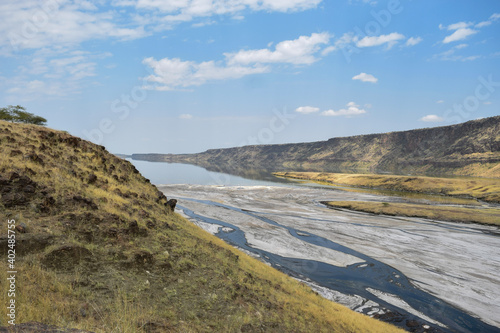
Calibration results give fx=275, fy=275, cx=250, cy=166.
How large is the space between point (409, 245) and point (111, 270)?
38.6m

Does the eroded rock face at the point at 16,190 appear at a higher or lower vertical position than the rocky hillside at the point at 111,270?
higher

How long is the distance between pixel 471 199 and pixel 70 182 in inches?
3855

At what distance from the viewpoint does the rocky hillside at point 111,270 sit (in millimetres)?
8719

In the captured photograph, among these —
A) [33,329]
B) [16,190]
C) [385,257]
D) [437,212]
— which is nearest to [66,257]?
[16,190]

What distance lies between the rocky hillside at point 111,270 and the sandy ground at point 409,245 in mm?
12837

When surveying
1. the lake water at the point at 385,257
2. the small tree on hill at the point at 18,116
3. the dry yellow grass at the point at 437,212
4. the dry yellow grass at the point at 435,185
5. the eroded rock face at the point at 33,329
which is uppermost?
the small tree on hill at the point at 18,116

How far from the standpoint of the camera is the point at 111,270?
11.5 metres

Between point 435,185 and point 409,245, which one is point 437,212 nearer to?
point 409,245

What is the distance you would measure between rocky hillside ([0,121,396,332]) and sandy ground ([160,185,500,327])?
505 inches

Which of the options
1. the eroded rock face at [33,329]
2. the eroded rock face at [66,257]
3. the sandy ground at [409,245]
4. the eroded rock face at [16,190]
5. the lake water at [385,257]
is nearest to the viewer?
the eroded rock face at [33,329]

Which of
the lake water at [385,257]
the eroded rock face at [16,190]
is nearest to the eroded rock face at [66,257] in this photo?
the eroded rock face at [16,190]

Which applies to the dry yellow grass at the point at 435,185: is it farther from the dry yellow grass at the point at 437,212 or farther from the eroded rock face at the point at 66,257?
the eroded rock face at the point at 66,257

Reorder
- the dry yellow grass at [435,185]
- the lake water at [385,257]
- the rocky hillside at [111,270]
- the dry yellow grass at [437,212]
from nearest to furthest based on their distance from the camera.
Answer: the rocky hillside at [111,270] < the lake water at [385,257] < the dry yellow grass at [437,212] < the dry yellow grass at [435,185]

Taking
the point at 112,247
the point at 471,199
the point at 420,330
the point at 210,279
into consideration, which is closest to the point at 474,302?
the point at 420,330
